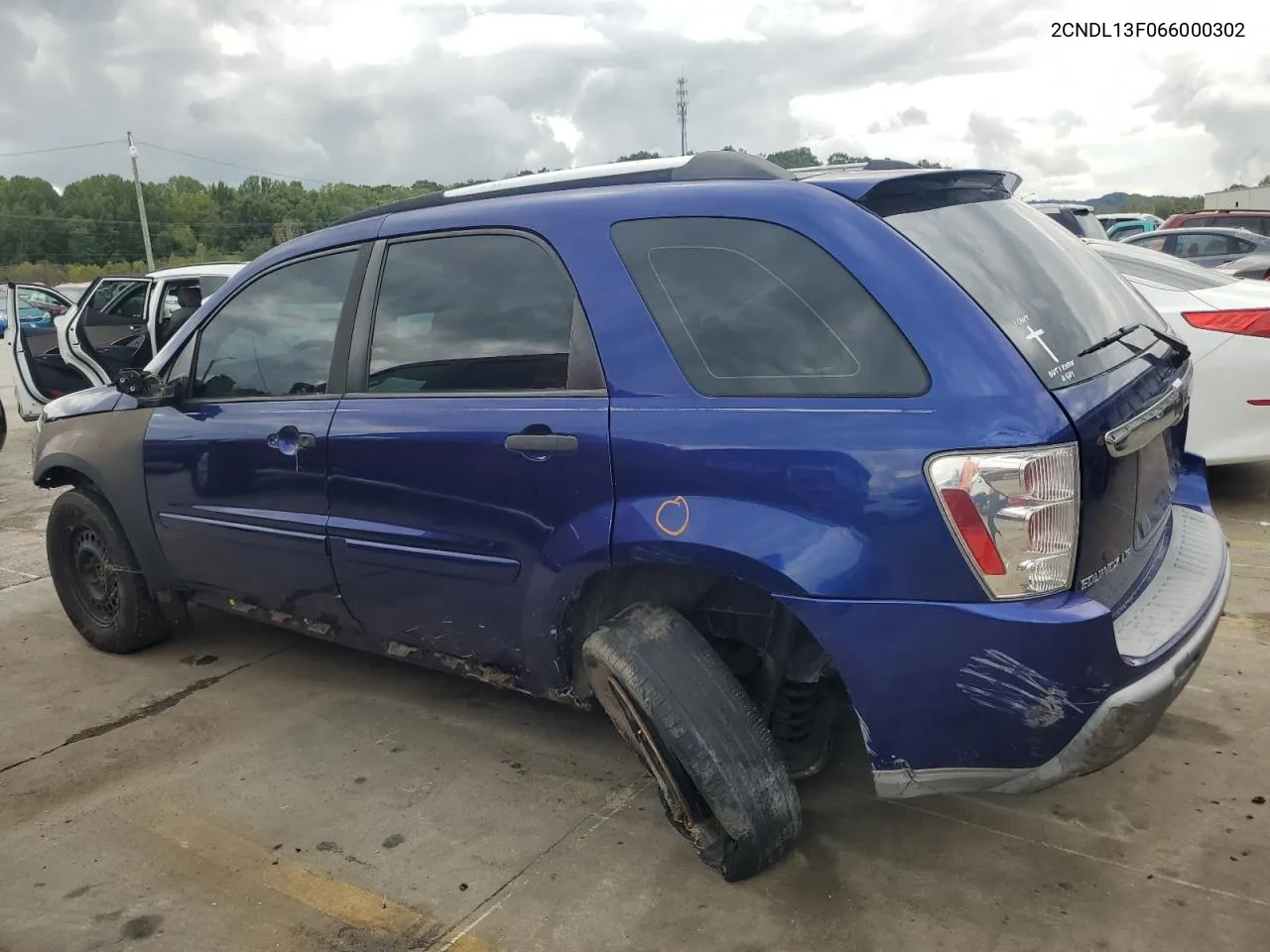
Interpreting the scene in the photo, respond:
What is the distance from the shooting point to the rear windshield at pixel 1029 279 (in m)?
2.36

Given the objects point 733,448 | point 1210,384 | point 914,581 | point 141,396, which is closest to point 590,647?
point 733,448

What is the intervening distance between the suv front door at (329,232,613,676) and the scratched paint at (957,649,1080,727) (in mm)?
989

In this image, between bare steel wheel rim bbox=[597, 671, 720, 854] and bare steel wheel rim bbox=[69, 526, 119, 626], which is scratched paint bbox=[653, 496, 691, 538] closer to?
bare steel wheel rim bbox=[597, 671, 720, 854]

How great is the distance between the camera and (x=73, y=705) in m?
4.13

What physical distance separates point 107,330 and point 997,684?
9.53 metres

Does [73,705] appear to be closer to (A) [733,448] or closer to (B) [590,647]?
(B) [590,647]

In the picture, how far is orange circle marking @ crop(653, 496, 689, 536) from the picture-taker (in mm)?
2512

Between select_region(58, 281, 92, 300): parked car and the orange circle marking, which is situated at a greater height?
select_region(58, 281, 92, 300): parked car

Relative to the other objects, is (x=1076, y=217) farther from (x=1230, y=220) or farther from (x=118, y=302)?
(x=1230, y=220)

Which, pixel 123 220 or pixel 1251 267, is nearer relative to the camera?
pixel 1251 267

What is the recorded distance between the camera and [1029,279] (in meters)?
2.57

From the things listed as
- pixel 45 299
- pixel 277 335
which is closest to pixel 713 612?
pixel 277 335

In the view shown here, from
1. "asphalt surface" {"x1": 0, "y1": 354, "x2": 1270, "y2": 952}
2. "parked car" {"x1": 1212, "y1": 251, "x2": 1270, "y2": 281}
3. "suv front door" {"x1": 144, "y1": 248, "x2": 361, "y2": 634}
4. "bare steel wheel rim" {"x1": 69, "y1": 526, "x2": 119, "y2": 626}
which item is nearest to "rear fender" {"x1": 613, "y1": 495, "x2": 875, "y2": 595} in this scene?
"asphalt surface" {"x1": 0, "y1": 354, "x2": 1270, "y2": 952}

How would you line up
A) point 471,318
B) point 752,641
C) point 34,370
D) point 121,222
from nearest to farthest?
1. point 752,641
2. point 471,318
3. point 34,370
4. point 121,222
